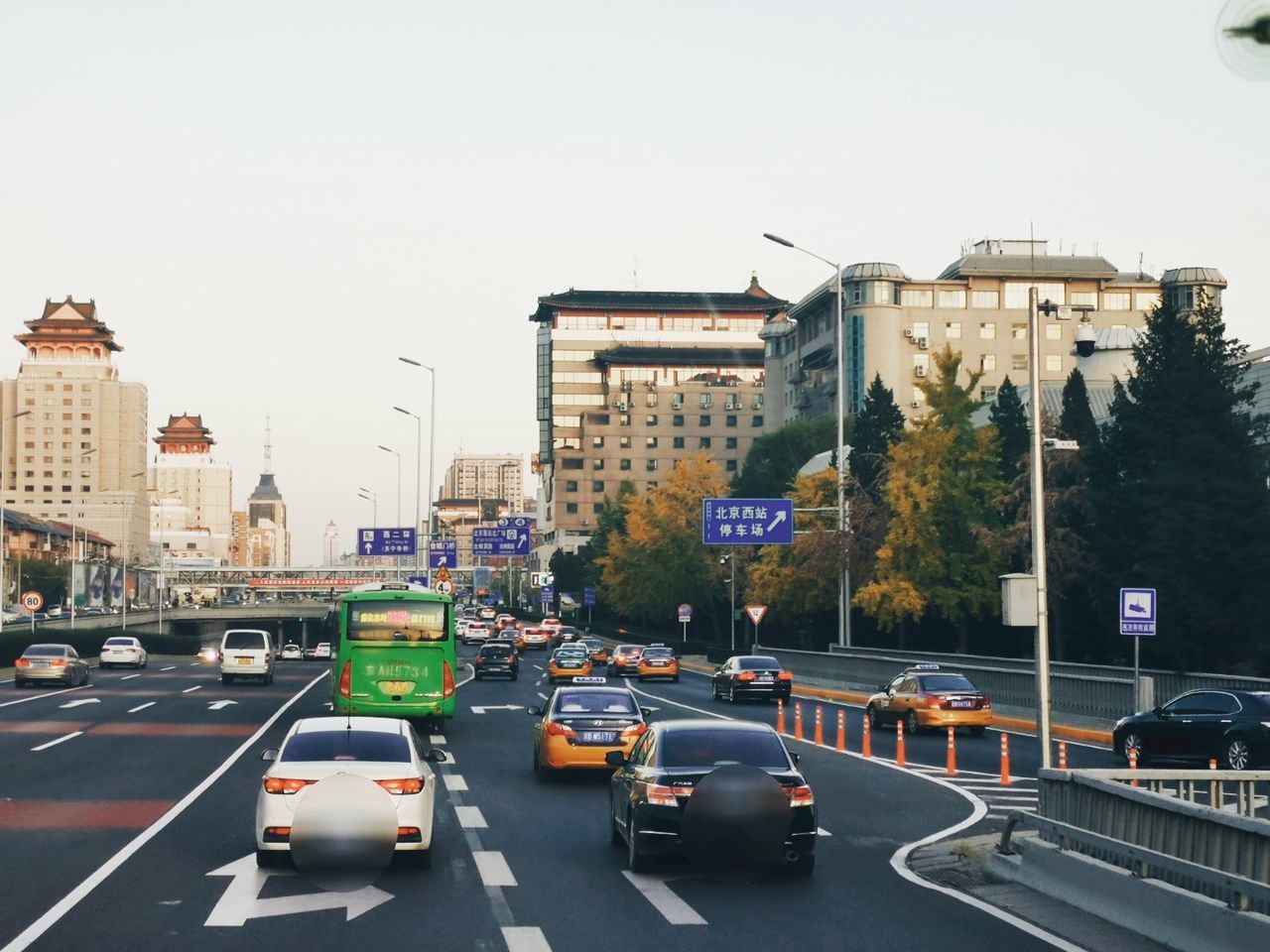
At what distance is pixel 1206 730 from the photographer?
1024 inches

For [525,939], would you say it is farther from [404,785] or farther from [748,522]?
[748,522]

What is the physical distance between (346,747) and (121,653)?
211ft

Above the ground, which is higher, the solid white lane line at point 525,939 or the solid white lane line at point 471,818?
the solid white lane line at point 525,939

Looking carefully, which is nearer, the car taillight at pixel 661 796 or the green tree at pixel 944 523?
the car taillight at pixel 661 796

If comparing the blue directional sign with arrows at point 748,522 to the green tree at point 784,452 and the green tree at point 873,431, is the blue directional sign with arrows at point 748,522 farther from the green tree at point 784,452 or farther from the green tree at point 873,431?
the green tree at point 784,452

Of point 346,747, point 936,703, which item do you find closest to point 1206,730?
point 936,703

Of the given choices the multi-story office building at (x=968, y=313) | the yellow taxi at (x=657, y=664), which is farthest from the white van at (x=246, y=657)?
the multi-story office building at (x=968, y=313)

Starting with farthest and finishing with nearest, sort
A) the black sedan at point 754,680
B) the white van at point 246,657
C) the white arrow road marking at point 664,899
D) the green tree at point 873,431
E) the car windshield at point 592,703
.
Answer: the green tree at point 873,431
the white van at point 246,657
the black sedan at point 754,680
the car windshield at point 592,703
the white arrow road marking at point 664,899

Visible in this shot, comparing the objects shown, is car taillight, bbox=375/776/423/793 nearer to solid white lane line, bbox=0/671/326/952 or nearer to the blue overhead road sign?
solid white lane line, bbox=0/671/326/952

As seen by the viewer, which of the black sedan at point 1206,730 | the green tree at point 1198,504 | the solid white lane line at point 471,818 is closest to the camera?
the solid white lane line at point 471,818

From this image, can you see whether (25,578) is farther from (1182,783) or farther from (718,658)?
(1182,783)

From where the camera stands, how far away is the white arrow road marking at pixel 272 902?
12.5 m

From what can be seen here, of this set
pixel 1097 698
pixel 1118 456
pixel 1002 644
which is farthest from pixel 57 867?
pixel 1002 644

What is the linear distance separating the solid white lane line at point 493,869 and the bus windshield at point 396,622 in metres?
18.3
